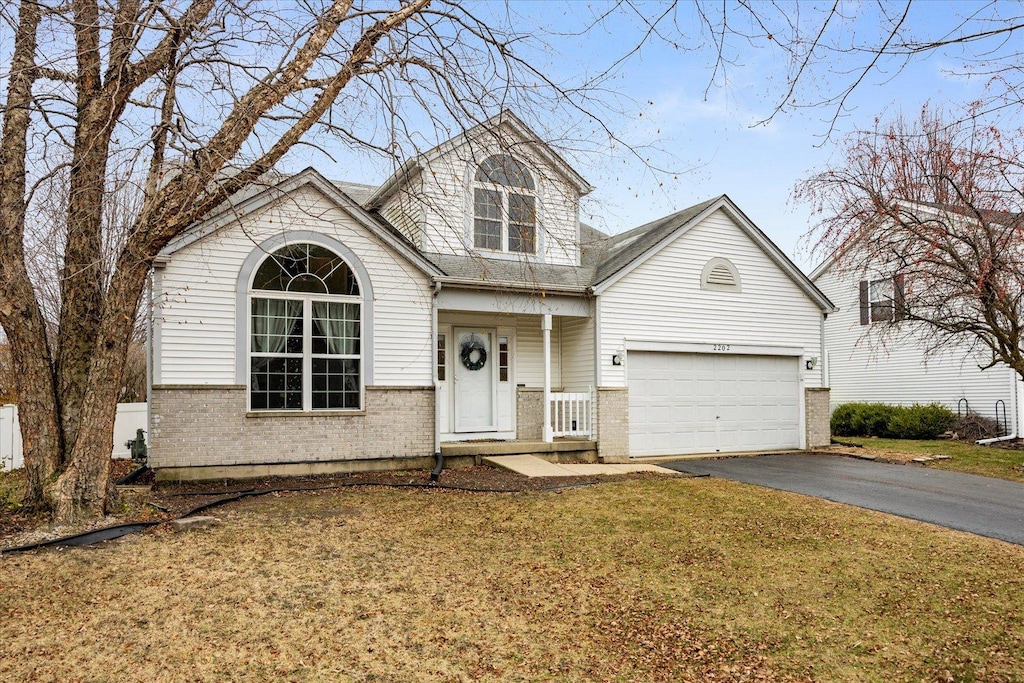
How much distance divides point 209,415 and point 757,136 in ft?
27.9

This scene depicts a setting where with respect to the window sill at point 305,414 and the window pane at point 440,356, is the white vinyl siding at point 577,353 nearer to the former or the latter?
the window pane at point 440,356

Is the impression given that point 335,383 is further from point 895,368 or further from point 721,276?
point 895,368

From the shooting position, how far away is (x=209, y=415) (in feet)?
34.8

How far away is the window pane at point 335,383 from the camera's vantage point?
37.4 ft

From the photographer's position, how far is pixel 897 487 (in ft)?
35.2

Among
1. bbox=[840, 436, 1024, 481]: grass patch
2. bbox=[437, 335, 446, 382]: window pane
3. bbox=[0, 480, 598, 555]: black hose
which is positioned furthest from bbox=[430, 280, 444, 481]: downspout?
bbox=[840, 436, 1024, 481]: grass patch

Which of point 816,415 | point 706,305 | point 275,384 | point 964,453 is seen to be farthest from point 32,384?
point 964,453

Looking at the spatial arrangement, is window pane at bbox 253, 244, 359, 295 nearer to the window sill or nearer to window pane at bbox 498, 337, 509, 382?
the window sill

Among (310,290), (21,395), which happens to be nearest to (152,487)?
(21,395)

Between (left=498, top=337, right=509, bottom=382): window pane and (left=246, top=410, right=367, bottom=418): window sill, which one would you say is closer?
(left=246, top=410, right=367, bottom=418): window sill

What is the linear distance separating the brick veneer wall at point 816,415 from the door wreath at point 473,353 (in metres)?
7.32

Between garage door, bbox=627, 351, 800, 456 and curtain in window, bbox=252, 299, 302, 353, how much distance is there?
21.2 ft

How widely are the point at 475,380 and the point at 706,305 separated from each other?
5.02m

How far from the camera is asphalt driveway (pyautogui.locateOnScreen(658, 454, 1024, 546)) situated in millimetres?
8578
